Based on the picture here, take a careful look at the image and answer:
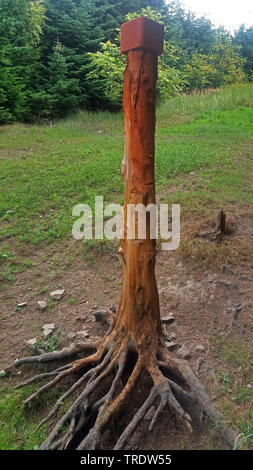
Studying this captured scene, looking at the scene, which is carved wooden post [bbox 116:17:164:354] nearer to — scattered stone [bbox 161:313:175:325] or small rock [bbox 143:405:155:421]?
small rock [bbox 143:405:155:421]

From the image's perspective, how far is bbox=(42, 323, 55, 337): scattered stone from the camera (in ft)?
10.7

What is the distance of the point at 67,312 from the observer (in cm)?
359

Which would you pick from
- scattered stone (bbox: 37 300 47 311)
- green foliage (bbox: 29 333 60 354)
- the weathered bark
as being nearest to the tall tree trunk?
the weathered bark

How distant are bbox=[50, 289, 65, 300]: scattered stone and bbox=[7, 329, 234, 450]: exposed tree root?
1.19 m

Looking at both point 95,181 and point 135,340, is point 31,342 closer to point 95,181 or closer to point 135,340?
point 135,340

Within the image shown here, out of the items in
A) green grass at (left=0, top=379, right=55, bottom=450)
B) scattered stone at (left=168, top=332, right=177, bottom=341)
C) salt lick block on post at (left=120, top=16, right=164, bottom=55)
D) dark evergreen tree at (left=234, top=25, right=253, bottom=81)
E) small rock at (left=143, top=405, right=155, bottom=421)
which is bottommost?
green grass at (left=0, top=379, right=55, bottom=450)

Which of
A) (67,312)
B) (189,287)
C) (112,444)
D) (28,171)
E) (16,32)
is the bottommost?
(112,444)

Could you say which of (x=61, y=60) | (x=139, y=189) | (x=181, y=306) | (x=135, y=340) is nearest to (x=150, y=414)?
Answer: (x=135, y=340)

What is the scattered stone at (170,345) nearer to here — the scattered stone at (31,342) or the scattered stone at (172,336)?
the scattered stone at (172,336)

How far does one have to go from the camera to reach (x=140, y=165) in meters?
2.23
